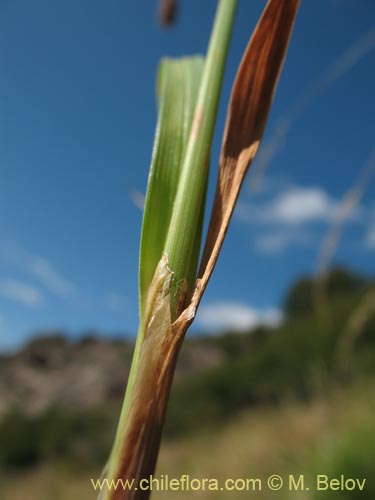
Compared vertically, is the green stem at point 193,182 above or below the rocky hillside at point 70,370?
below

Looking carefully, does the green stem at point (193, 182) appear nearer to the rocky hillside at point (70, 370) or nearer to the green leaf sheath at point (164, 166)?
the green leaf sheath at point (164, 166)

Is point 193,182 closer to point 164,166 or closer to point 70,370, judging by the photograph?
point 164,166

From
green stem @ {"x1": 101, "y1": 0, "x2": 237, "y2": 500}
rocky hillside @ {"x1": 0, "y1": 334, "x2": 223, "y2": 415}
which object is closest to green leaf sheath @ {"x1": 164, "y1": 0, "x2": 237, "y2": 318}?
green stem @ {"x1": 101, "y1": 0, "x2": 237, "y2": 500}

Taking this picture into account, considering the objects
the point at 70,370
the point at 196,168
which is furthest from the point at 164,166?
the point at 70,370

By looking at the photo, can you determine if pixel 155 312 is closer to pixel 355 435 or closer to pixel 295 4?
pixel 295 4

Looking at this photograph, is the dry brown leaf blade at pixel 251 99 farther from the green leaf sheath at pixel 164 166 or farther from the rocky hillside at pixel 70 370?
the rocky hillside at pixel 70 370

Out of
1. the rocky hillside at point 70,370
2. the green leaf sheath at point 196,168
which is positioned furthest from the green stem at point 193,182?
the rocky hillside at point 70,370

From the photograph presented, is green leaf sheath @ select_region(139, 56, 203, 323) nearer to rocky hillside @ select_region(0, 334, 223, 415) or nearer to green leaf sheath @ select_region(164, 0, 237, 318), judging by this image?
green leaf sheath @ select_region(164, 0, 237, 318)

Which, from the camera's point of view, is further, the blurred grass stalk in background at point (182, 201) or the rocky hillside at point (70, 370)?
the rocky hillside at point (70, 370)

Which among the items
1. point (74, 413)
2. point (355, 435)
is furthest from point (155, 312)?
point (74, 413)
